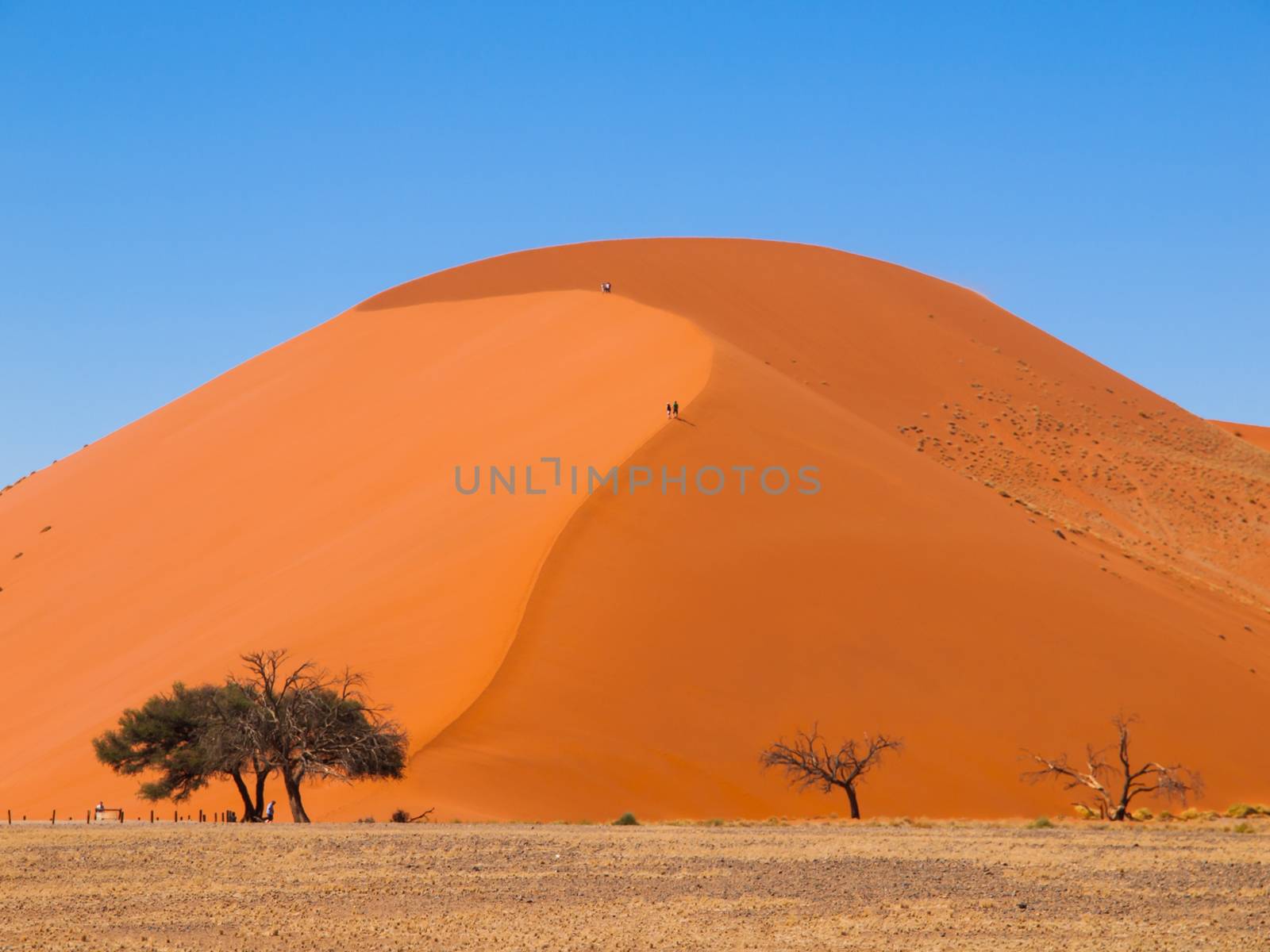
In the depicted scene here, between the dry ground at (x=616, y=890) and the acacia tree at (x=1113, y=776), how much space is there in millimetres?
6347

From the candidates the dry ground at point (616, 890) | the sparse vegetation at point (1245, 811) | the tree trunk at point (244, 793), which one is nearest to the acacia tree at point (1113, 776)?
the sparse vegetation at point (1245, 811)

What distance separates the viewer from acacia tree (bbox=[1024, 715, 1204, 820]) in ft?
85.7

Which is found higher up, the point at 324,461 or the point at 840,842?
the point at 324,461

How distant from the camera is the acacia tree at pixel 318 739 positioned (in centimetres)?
2248

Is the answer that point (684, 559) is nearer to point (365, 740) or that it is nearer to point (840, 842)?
point (365, 740)

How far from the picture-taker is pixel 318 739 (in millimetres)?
22766

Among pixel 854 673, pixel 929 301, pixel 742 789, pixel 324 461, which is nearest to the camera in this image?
pixel 742 789

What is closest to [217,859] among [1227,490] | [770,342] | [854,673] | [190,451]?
[854,673]

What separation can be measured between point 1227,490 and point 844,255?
17970 millimetres

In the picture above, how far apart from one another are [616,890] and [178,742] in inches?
503

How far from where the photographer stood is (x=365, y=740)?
74.0ft

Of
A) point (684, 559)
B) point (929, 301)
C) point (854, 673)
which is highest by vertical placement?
point (929, 301)

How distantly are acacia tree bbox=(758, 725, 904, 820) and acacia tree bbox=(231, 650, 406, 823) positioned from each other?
254 inches

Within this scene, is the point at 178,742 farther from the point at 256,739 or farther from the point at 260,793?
the point at 256,739
